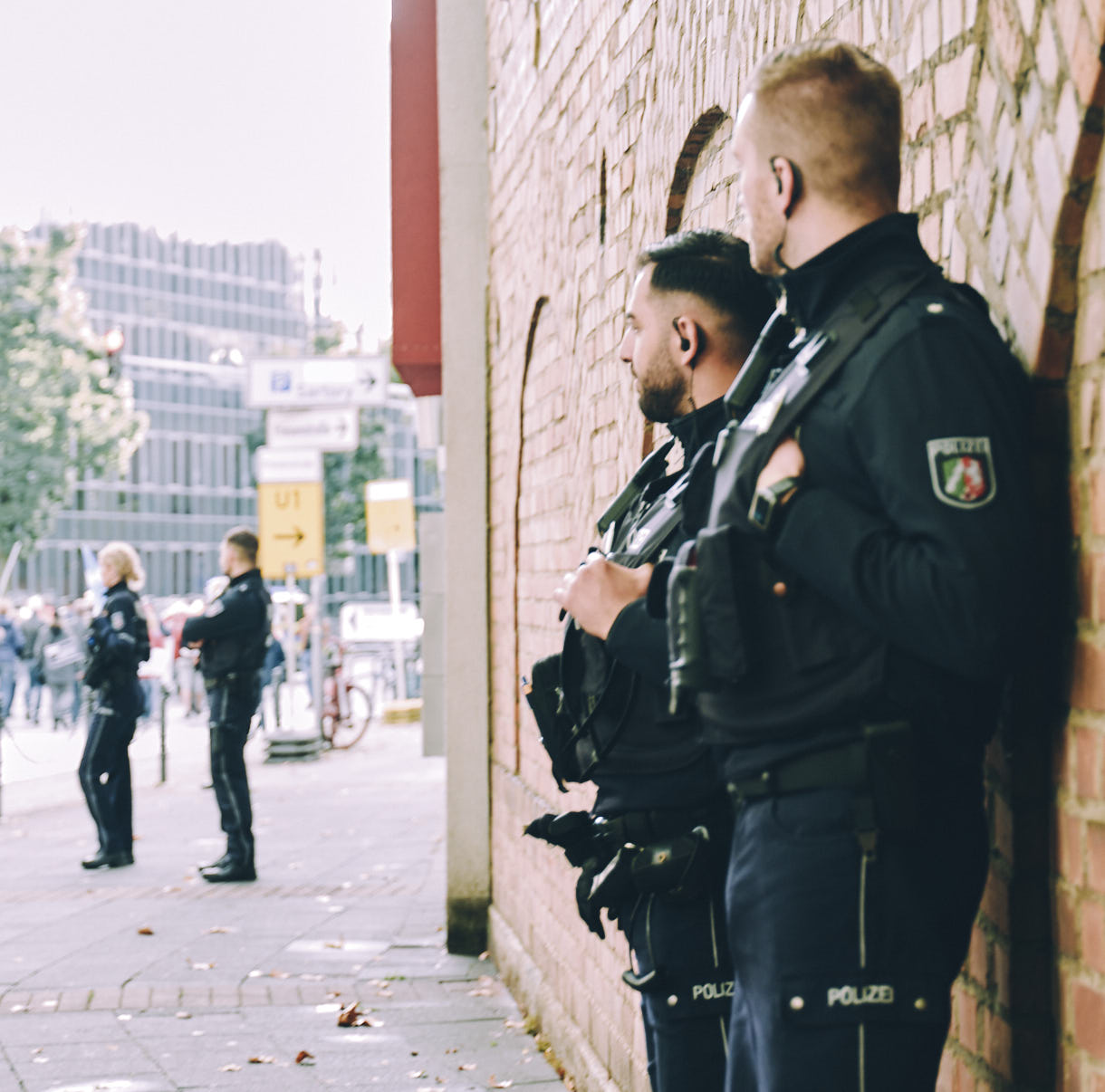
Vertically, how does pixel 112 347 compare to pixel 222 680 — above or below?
above

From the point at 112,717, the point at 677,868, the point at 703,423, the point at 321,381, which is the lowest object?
the point at 112,717

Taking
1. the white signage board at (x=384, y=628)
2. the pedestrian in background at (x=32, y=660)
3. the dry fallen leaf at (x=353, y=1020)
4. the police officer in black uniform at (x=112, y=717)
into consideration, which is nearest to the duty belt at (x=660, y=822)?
the dry fallen leaf at (x=353, y=1020)

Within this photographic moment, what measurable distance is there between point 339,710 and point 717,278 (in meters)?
18.2

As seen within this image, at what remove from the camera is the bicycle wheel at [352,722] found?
20453mm

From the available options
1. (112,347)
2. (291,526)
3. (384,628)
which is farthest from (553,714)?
(112,347)

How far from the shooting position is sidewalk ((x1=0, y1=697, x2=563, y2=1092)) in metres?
5.58

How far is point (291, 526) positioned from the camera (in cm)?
1833

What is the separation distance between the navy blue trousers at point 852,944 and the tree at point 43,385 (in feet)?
120

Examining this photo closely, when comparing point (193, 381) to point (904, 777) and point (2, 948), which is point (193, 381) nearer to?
point (2, 948)

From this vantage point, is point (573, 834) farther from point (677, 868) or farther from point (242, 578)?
point (242, 578)

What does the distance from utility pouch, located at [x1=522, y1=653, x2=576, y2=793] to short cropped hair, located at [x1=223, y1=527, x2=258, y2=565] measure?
7.25m

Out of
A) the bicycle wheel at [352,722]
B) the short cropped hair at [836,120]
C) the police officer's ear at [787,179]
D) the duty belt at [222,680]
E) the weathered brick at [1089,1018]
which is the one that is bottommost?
the bicycle wheel at [352,722]

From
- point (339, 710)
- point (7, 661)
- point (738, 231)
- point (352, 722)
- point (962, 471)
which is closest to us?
point (962, 471)

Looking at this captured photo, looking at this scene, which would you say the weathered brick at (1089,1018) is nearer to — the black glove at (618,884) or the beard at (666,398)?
the black glove at (618,884)
